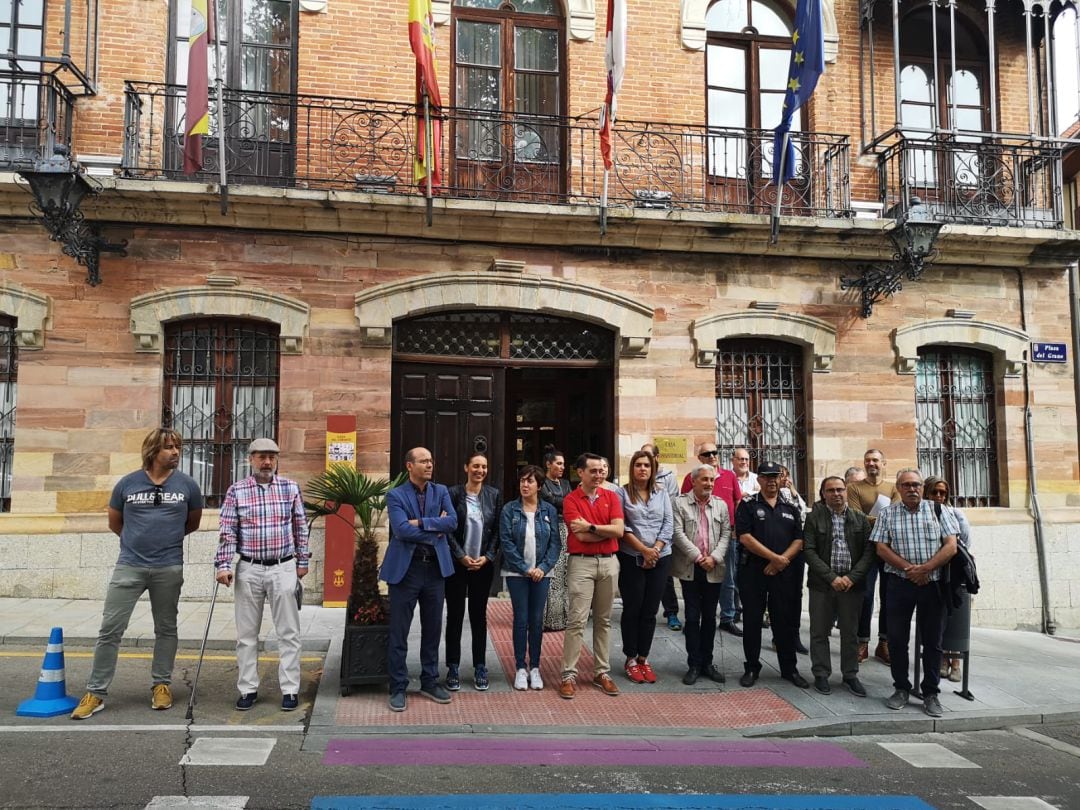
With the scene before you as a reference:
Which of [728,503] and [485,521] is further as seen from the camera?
[728,503]

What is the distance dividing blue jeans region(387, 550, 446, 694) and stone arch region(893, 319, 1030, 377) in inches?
298

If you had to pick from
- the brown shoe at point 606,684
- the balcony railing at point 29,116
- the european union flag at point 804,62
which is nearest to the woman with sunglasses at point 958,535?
the brown shoe at point 606,684

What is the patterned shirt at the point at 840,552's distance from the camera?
276 inches

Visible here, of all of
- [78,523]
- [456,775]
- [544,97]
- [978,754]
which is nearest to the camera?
[456,775]

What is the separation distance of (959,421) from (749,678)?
6.36m

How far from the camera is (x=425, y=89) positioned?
9461 mm

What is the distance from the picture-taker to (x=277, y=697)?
21.1 feet

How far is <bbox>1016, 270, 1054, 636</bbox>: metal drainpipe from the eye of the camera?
436 inches

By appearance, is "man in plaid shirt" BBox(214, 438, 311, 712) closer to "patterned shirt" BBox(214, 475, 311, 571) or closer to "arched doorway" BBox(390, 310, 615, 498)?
"patterned shirt" BBox(214, 475, 311, 571)

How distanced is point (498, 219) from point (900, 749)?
23.3 feet

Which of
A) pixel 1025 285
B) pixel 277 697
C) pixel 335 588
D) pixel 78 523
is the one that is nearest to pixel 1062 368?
pixel 1025 285

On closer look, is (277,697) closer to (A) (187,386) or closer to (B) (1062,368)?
(A) (187,386)

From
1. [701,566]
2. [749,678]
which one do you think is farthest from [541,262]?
[749,678]

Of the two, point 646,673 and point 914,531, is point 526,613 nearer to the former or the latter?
point 646,673
